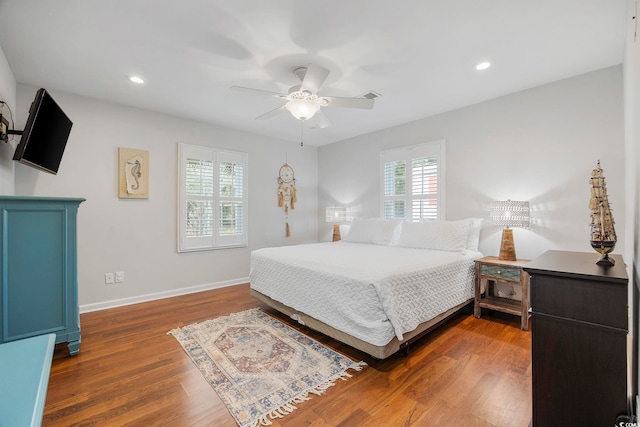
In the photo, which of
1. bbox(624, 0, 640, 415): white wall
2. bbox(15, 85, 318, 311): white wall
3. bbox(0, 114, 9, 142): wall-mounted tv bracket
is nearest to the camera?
bbox(624, 0, 640, 415): white wall

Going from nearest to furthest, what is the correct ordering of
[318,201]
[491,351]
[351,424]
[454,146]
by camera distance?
[351,424], [491,351], [454,146], [318,201]

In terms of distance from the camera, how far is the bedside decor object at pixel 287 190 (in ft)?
16.7

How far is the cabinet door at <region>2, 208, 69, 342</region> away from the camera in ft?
6.44

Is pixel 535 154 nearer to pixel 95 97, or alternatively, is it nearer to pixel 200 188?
pixel 200 188

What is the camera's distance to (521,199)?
10.2 feet

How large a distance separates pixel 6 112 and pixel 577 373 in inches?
171

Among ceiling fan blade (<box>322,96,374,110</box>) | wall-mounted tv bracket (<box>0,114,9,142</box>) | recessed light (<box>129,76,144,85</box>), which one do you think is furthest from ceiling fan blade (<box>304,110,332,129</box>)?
wall-mounted tv bracket (<box>0,114,9,142</box>)

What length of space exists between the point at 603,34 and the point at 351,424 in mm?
3231

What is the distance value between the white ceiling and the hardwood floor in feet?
8.07

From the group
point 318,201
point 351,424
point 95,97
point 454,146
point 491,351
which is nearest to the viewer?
point 351,424

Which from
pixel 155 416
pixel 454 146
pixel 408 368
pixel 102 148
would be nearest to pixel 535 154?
pixel 454 146

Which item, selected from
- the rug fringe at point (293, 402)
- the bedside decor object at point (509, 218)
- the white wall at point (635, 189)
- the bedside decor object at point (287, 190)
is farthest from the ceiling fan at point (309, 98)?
the bedside decor object at point (287, 190)

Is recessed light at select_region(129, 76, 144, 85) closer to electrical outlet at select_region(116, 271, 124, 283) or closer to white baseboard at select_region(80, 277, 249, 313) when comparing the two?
electrical outlet at select_region(116, 271, 124, 283)

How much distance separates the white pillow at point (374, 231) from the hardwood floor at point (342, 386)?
55.7 inches
